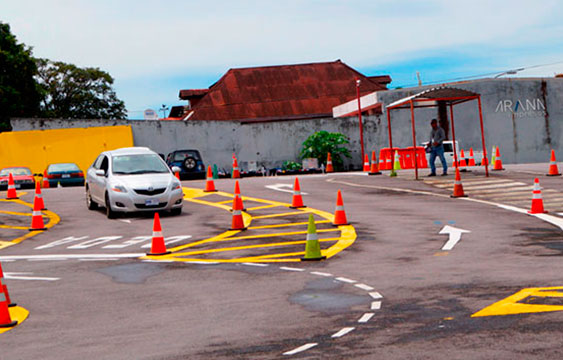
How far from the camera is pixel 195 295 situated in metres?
9.72

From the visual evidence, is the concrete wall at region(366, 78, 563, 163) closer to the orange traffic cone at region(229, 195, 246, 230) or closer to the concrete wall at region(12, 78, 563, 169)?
the concrete wall at region(12, 78, 563, 169)

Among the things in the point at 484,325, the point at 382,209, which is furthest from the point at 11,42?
the point at 484,325

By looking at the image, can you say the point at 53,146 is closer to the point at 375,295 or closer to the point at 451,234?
the point at 451,234

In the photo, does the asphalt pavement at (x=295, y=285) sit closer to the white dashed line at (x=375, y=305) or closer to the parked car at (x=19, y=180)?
the white dashed line at (x=375, y=305)

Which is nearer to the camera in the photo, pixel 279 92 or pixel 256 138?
pixel 256 138

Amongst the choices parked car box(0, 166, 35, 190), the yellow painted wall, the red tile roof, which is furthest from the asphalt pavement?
the red tile roof

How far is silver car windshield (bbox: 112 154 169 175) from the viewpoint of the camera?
21.2 meters

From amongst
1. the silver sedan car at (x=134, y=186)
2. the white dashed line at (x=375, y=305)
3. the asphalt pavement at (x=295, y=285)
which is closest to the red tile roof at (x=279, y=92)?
the silver sedan car at (x=134, y=186)

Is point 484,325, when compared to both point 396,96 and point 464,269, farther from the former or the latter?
point 396,96

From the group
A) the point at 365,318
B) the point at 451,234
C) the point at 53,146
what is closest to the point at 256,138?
the point at 53,146

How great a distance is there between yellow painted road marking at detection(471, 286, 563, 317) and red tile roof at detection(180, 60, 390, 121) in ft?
174

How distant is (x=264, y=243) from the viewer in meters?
14.7

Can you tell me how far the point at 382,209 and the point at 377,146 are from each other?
28081 mm

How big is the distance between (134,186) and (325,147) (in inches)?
1036
